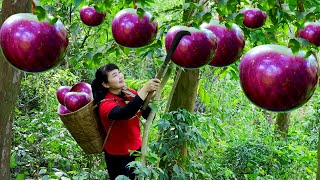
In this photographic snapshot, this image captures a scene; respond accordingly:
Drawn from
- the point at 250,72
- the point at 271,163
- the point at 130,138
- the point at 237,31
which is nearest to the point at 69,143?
the point at 130,138

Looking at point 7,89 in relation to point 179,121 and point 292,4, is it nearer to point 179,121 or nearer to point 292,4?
point 179,121

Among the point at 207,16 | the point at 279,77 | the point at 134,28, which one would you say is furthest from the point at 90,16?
the point at 279,77

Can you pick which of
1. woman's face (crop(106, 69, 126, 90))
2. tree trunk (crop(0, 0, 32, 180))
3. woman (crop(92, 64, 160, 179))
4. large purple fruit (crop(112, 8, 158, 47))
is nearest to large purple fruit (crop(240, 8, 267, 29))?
large purple fruit (crop(112, 8, 158, 47))

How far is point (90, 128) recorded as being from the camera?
7.37 feet

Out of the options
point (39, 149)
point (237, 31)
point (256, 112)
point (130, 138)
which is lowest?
point (256, 112)

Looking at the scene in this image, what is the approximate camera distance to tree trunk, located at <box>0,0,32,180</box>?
1754 mm

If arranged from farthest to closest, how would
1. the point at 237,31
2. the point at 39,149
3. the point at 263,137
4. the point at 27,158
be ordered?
1. the point at 263,137
2. the point at 39,149
3. the point at 27,158
4. the point at 237,31

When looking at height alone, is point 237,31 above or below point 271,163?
above

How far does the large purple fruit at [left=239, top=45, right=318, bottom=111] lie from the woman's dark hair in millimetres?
1794

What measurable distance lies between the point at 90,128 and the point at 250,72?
5.25 ft

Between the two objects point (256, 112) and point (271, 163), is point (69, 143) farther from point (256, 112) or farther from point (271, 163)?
point (256, 112)

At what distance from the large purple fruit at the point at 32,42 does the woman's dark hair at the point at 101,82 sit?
1.52m

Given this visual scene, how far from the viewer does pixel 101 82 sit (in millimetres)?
2574

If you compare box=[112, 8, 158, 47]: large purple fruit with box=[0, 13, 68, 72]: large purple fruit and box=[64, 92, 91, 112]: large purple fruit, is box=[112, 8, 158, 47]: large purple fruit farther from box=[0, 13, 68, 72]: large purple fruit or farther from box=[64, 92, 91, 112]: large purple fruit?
box=[64, 92, 91, 112]: large purple fruit
